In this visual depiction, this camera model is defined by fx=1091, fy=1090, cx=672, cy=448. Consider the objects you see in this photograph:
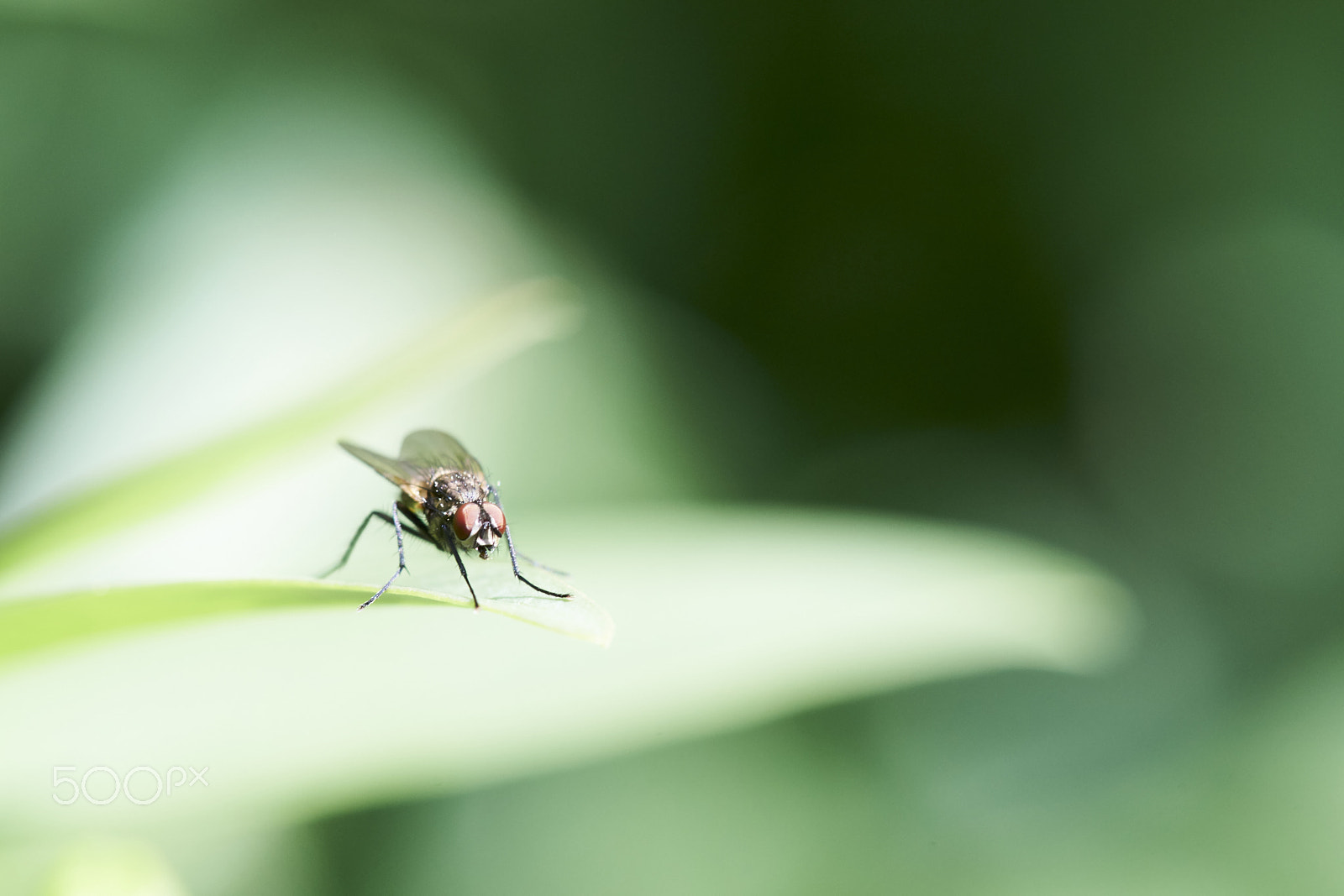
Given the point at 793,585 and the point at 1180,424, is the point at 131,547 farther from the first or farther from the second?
the point at 1180,424

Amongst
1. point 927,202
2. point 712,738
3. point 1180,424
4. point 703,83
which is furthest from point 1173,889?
point 703,83

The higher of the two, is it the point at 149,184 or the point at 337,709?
the point at 149,184

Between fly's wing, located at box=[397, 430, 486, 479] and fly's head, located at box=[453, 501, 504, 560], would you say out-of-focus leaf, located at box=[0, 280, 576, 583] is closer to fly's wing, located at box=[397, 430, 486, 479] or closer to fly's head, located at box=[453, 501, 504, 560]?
fly's head, located at box=[453, 501, 504, 560]

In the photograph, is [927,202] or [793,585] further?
[927,202]

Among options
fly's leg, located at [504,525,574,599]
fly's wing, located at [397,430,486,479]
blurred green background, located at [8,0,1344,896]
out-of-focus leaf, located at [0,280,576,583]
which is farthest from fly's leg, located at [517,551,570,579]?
blurred green background, located at [8,0,1344,896]

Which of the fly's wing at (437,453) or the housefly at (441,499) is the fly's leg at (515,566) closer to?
the housefly at (441,499)

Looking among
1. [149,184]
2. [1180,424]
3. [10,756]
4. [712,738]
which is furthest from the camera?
[1180,424]

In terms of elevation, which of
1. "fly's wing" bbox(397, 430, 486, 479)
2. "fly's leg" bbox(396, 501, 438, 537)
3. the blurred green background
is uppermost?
the blurred green background

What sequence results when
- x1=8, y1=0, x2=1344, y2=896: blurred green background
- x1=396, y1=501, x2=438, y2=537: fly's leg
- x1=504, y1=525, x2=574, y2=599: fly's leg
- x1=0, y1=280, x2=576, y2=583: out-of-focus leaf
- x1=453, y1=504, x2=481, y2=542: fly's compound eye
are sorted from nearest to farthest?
x1=0, y1=280, x2=576, y2=583: out-of-focus leaf
x1=504, y1=525, x2=574, y2=599: fly's leg
x1=453, y1=504, x2=481, y2=542: fly's compound eye
x1=396, y1=501, x2=438, y2=537: fly's leg
x1=8, y1=0, x2=1344, y2=896: blurred green background
